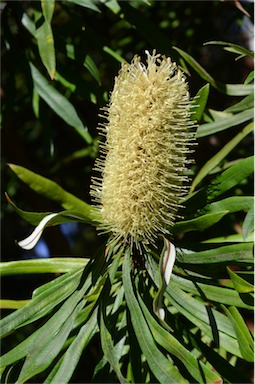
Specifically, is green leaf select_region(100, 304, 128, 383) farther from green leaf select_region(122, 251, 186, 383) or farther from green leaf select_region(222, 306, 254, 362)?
green leaf select_region(222, 306, 254, 362)

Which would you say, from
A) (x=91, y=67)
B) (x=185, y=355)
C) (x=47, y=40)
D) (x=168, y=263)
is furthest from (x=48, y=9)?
(x=185, y=355)

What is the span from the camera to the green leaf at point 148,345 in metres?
0.93

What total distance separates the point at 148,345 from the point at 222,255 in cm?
20

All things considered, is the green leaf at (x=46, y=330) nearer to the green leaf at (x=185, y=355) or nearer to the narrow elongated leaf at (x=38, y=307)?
the narrow elongated leaf at (x=38, y=307)

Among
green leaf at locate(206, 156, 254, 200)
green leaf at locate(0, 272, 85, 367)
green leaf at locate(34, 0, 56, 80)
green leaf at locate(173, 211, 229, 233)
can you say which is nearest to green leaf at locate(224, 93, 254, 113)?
green leaf at locate(206, 156, 254, 200)

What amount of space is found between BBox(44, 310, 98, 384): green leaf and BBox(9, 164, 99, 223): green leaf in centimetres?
18

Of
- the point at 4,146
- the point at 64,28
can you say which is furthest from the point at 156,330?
the point at 4,146

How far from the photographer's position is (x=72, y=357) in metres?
0.99

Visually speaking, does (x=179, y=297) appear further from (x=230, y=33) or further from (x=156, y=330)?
(x=230, y=33)

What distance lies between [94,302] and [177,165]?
11.7 inches

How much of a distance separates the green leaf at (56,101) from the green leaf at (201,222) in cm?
41

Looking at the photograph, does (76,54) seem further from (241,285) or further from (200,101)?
(241,285)

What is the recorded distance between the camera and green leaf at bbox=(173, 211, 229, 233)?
100cm

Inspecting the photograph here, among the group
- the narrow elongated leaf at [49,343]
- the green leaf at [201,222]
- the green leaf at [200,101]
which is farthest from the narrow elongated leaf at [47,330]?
the green leaf at [200,101]
